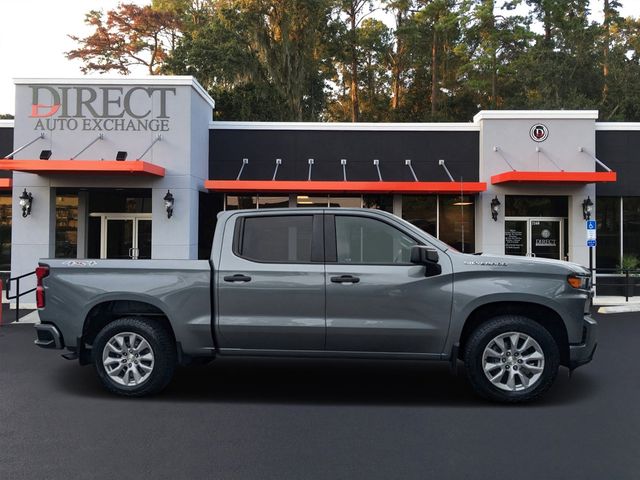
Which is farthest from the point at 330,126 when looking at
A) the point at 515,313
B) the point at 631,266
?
the point at 515,313

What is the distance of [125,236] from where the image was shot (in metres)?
17.7

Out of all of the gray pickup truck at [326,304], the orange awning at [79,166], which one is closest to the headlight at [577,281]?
the gray pickup truck at [326,304]

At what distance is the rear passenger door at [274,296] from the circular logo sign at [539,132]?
43.2 feet

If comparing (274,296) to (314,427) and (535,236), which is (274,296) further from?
(535,236)

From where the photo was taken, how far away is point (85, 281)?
6461mm

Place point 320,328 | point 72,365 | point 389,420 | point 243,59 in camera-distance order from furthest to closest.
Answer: point 243,59
point 72,365
point 320,328
point 389,420

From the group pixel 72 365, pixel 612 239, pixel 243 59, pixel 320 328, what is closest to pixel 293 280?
pixel 320 328

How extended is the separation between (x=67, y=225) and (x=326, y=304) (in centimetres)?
1344

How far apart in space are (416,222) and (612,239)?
242 inches

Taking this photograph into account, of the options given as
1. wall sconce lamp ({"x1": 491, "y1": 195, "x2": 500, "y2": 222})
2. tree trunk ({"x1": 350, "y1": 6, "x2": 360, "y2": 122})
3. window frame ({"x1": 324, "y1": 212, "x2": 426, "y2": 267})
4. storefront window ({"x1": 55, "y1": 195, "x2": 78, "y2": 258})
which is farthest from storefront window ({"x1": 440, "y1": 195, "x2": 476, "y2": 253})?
tree trunk ({"x1": 350, "y1": 6, "x2": 360, "y2": 122})

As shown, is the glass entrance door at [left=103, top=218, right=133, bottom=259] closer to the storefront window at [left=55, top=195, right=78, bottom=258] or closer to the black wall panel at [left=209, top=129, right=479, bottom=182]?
the storefront window at [left=55, top=195, right=78, bottom=258]

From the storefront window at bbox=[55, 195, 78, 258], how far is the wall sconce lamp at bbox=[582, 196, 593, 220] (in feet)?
48.8

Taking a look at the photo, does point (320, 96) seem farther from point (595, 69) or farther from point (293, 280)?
point (293, 280)

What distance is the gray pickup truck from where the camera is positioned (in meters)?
6.09
